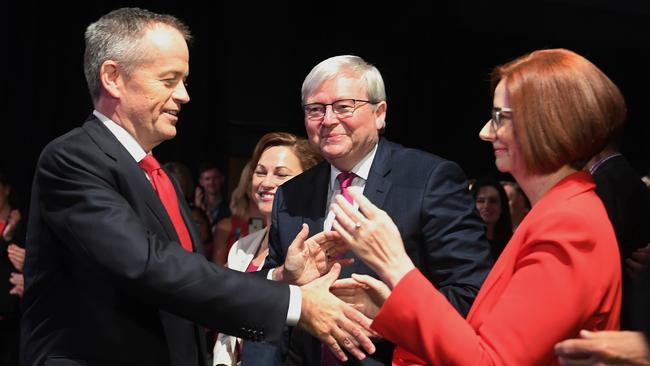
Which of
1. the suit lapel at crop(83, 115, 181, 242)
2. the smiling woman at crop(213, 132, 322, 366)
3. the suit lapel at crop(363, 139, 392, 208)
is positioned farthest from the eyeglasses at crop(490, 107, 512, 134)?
the smiling woman at crop(213, 132, 322, 366)

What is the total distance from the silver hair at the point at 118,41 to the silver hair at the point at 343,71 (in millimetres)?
720

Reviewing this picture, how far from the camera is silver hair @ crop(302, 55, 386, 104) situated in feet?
10.6

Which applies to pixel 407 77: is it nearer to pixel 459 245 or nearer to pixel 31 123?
pixel 31 123

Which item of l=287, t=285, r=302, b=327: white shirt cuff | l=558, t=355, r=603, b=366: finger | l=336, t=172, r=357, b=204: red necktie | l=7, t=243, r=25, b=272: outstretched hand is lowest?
l=7, t=243, r=25, b=272: outstretched hand

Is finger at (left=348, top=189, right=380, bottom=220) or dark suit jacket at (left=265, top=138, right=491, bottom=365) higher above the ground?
finger at (left=348, top=189, right=380, bottom=220)

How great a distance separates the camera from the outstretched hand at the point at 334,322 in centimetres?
250

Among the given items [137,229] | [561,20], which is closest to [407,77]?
[561,20]

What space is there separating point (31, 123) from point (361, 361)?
20.5 ft

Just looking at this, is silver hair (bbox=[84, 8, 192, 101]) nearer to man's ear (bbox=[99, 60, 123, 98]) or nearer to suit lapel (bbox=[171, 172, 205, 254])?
man's ear (bbox=[99, 60, 123, 98])

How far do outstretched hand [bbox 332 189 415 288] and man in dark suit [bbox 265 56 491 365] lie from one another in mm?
659

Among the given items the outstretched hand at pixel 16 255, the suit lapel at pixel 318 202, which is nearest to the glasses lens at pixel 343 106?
the suit lapel at pixel 318 202

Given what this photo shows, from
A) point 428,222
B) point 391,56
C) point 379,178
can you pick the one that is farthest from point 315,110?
point 391,56

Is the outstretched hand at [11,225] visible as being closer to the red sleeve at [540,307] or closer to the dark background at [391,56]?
the dark background at [391,56]

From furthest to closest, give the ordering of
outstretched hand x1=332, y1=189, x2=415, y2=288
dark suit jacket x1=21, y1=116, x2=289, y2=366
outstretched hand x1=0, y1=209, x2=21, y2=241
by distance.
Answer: outstretched hand x1=0, y1=209, x2=21, y2=241 < dark suit jacket x1=21, y1=116, x2=289, y2=366 < outstretched hand x1=332, y1=189, x2=415, y2=288
